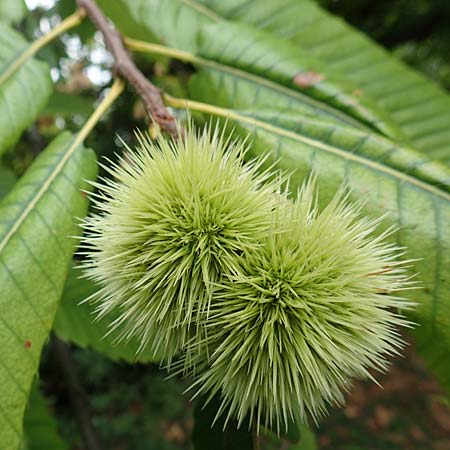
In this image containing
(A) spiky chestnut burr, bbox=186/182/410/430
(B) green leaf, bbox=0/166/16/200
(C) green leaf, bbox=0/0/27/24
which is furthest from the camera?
(B) green leaf, bbox=0/166/16/200

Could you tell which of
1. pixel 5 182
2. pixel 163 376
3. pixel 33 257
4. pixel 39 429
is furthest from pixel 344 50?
pixel 163 376

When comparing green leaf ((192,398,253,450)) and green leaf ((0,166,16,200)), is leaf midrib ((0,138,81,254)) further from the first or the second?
green leaf ((0,166,16,200))

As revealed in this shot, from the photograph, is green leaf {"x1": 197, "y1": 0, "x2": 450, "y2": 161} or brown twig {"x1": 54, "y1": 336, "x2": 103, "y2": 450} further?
brown twig {"x1": 54, "y1": 336, "x2": 103, "y2": 450}

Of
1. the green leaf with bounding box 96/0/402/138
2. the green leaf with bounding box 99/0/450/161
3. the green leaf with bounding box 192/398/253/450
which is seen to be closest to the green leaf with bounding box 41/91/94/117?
the green leaf with bounding box 99/0/450/161

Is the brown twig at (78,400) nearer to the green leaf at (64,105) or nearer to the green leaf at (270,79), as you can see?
the green leaf at (64,105)

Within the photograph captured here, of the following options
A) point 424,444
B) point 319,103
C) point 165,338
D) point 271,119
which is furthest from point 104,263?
point 424,444

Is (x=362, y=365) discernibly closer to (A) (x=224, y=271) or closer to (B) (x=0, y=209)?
(A) (x=224, y=271)

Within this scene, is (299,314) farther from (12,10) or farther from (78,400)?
(78,400)
